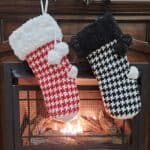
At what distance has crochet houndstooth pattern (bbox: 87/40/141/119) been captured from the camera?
1320mm

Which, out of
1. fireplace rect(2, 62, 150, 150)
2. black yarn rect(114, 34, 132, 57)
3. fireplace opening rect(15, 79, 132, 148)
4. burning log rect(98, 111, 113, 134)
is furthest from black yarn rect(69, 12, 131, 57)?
burning log rect(98, 111, 113, 134)

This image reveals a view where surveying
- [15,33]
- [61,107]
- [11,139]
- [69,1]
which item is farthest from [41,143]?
[69,1]

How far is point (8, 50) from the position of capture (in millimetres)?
1409

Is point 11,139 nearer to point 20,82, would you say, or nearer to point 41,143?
point 41,143

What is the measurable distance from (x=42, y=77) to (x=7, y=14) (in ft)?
0.95

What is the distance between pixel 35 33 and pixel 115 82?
343 mm

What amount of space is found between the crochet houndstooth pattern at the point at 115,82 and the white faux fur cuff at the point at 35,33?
171 millimetres

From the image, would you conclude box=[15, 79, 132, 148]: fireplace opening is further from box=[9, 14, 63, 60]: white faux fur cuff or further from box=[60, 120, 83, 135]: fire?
box=[9, 14, 63, 60]: white faux fur cuff

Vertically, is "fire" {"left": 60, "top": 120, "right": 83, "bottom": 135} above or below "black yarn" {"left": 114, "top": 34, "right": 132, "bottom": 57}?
below

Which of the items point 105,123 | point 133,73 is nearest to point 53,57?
point 133,73

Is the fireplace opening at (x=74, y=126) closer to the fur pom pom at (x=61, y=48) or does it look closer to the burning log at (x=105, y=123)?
the burning log at (x=105, y=123)

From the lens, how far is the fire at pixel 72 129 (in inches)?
59.5

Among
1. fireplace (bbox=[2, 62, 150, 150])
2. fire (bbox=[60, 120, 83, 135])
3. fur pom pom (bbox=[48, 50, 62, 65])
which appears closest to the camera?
fur pom pom (bbox=[48, 50, 62, 65])

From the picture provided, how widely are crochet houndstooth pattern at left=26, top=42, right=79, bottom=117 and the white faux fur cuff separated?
29 mm
